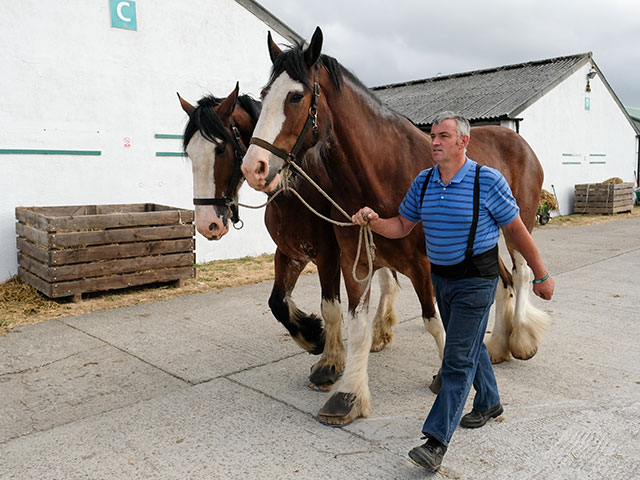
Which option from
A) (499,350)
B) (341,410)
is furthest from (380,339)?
(341,410)

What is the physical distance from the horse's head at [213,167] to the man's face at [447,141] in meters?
1.49

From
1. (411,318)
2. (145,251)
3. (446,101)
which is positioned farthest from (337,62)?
(446,101)

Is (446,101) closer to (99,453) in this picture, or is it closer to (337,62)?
(337,62)

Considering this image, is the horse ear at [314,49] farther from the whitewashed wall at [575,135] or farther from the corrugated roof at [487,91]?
the whitewashed wall at [575,135]

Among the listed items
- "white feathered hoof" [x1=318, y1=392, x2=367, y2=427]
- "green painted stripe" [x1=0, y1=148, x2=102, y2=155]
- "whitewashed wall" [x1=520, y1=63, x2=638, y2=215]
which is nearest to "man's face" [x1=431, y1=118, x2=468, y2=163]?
"white feathered hoof" [x1=318, y1=392, x2=367, y2=427]

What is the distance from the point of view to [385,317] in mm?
4660

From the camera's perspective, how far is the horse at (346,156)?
2.77 m

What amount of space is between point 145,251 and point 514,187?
14.3 feet

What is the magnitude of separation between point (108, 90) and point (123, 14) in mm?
1104

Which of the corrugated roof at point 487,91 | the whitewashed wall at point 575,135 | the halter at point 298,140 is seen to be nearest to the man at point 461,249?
the halter at point 298,140

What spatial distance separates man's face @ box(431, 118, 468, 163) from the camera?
2.61 m

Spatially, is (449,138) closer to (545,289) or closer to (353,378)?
(545,289)

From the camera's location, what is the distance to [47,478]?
2.63 meters

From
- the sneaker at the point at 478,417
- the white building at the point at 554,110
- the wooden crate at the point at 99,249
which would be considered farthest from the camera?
the white building at the point at 554,110
